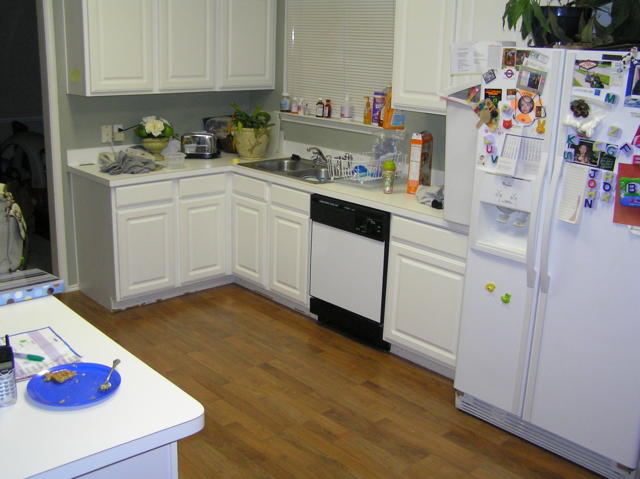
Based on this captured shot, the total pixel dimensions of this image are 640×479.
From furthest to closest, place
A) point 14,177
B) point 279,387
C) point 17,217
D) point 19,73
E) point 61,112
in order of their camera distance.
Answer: point 19,73 → point 14,177 → point 61,112 → point 279,387 → point 17,217

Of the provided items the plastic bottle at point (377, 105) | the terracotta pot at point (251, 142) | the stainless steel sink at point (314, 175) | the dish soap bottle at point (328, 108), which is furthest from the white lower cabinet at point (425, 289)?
the terracotta pot at point (251, 142)

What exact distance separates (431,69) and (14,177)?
4.18m

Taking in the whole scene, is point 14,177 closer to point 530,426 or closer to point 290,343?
point 290,343

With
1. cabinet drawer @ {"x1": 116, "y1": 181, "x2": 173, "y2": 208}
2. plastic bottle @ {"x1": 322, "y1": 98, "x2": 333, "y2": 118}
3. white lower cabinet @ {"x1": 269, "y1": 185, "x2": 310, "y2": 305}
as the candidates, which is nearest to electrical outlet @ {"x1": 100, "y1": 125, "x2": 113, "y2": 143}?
cabinet drawer @ {"x1": 116, "y1": 181, "x2": 173, "y2": 208}

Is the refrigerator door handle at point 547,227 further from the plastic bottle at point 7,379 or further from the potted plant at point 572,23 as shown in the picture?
the plastic bottle at point 7,379

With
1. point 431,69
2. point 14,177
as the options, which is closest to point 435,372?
point 431,69

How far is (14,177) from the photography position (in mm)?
6145

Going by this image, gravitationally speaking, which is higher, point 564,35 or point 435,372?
point 564,35

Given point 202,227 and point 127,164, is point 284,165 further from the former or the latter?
point 127,164

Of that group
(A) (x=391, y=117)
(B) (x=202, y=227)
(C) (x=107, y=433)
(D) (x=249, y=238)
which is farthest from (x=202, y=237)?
(C) (x=107, y=433)

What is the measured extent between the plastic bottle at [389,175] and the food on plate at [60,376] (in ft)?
8.10

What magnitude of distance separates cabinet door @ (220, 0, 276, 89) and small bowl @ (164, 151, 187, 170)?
2.08 feet

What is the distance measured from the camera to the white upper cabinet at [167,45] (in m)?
4.18

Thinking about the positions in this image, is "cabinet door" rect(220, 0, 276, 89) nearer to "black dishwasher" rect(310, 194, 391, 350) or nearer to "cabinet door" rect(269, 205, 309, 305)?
"cabinet door" rect(269, 205, 309, 305)
